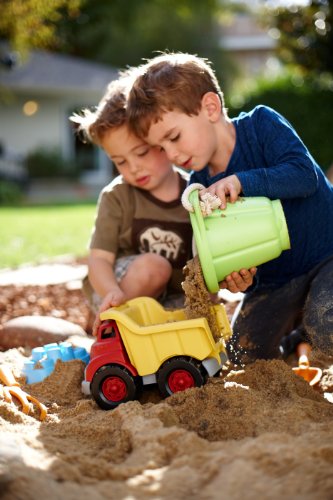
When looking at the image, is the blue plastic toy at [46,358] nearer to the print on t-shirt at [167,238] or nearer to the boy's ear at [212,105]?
the print on t-shirt at [167,238]

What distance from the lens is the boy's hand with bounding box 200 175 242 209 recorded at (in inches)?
100

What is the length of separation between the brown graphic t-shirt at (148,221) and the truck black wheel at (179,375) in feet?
3.53

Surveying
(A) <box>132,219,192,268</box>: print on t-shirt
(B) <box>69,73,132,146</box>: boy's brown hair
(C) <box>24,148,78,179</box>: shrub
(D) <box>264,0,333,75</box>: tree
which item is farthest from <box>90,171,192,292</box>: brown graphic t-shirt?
(C) <box>24,148,78,179</box>: shrub

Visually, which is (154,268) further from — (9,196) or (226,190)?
(9,196)

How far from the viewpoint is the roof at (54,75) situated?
21594mm

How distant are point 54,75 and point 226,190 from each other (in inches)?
823

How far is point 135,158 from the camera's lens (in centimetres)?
335

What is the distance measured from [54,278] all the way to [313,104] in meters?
11.8

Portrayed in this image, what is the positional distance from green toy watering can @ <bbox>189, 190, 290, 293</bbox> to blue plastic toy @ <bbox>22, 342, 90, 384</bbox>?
2.58ft

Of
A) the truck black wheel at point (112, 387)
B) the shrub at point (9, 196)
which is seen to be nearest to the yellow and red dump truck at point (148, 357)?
the truck black wheel at point (112, 387)

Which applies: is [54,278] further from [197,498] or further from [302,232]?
[197,498]

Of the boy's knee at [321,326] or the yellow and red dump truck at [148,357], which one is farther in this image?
the boy's knee at [321,326]

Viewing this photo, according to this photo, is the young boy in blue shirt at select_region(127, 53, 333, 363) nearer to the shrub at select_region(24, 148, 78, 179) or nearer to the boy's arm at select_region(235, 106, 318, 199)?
the boy's arm at select_region(235, 106, 318, 199)

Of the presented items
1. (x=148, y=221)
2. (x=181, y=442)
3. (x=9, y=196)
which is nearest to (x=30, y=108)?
(x=9, y=196)
